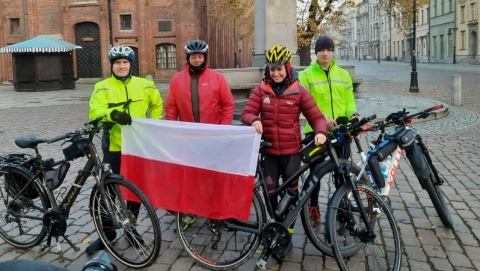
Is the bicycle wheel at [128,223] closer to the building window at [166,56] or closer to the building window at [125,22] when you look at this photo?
the building window at [166,56]

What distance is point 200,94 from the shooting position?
4.81m

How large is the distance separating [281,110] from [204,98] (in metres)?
0.95

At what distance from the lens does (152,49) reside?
35.6 metres

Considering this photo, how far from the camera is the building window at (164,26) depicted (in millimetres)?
35062

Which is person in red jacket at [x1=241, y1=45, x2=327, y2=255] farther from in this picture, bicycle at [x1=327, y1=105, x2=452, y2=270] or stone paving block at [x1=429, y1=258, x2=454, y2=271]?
stone paving block at [x1=429, y1=258, x2=454, y2=271]

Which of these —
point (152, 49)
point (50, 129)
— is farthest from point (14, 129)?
point (152, 49)

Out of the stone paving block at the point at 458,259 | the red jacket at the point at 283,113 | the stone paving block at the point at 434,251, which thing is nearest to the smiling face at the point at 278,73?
the red jacket at the point at 283,113

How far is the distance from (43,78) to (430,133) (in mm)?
24249

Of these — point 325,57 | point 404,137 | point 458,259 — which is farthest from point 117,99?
point 458,259

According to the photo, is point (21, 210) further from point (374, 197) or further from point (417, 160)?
point (417, 160)

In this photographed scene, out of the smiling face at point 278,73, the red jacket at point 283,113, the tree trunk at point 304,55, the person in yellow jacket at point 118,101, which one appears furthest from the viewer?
the tree trunk at point 304,55

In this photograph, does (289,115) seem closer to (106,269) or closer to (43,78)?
(106,269)

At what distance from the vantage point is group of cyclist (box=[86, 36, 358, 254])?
423 cm

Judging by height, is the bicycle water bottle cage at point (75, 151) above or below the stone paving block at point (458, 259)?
above
